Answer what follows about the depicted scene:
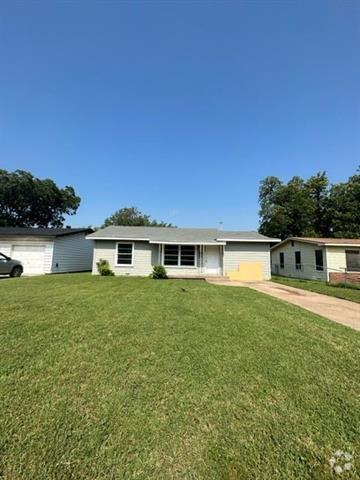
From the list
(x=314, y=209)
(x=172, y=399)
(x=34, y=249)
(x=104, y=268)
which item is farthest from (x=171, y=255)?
(x=314, y=209)

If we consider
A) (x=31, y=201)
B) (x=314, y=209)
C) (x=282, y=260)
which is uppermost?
(x=31, y=201)

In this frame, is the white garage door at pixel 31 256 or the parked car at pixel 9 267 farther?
the white garage door at pixel 31 256

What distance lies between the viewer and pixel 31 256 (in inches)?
635

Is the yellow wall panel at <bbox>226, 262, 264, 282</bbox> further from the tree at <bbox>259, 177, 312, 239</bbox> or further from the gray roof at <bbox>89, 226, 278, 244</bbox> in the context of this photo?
the tree at <bbox>259, 177, 312, 239</bbox>

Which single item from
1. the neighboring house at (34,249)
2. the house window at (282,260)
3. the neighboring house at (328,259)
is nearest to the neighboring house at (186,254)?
the neighboring house at (34,249)

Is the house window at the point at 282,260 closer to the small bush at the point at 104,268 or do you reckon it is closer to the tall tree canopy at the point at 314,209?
the tall tree canopy at the point at 314,209

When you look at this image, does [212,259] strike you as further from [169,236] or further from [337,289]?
[337,289]

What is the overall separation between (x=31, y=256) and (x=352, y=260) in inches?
872

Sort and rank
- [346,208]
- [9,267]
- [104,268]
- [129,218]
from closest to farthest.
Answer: [9,267]
[104,268]
[346,208]
[129,218]

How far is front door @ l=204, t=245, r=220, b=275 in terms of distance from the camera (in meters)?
16.0

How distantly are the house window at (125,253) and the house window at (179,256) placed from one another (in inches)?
90.4

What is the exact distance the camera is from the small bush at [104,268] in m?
14.4

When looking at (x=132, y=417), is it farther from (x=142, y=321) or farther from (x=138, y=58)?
(x=138, y=58)

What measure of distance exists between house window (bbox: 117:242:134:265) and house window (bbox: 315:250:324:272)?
13.3m
